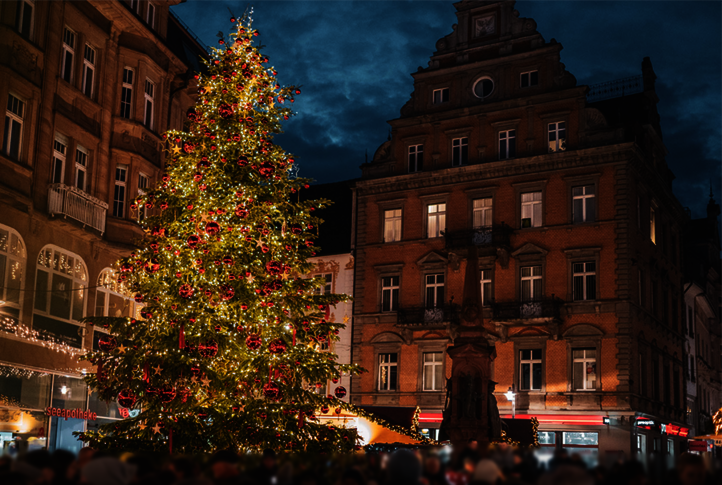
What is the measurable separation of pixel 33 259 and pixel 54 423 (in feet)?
15.8

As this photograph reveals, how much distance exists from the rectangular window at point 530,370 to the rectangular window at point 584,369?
1.52 m

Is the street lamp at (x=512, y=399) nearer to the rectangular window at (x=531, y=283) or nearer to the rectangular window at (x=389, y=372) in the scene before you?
the rectangular window at (x=531, y=283)

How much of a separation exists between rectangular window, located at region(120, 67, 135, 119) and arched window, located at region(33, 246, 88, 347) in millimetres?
5443

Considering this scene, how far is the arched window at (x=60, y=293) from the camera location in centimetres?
2278

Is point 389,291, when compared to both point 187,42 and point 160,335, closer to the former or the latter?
point 187,42

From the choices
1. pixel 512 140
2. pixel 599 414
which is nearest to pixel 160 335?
pixel 599 414

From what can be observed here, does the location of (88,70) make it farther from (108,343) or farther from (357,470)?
(357,470)

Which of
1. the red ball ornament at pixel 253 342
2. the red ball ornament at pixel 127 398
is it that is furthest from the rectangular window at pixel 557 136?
the red ball ornament at pixel 127 398

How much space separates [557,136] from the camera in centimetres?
3738

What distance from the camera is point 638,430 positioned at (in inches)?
1362

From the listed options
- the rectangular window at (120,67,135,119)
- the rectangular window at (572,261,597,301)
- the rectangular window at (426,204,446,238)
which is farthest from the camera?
the rectangular window at (426,204,446,238)

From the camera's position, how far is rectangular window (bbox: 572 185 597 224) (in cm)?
3622

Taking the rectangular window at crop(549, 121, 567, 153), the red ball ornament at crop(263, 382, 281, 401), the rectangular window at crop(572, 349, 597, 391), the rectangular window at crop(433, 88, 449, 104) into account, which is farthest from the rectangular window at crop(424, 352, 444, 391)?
the red ball ornament at crop(263, 382, 281, 401)

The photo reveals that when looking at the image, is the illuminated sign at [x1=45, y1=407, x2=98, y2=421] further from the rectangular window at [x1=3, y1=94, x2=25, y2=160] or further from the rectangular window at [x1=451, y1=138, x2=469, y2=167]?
the rectangular window at [x1=451, y1=138, x2=469, y2=167]
